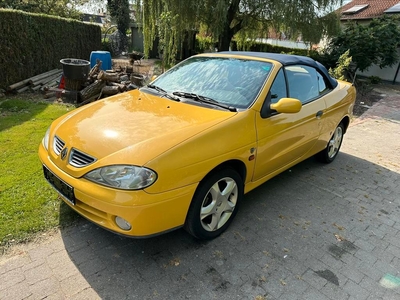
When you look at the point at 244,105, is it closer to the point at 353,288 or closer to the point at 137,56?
the point at 353,288

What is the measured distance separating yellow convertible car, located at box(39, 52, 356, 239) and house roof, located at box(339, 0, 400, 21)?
60.2ft

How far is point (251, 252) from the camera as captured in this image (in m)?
2.67

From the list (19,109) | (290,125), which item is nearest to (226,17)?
(19,109)

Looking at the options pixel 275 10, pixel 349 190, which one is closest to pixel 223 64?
pixel 349 190

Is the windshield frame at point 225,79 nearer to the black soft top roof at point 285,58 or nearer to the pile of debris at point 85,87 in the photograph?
the black soft top roof at point 285,58

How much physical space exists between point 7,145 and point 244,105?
12.2 ft

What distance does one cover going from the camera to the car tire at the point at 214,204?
245 cm

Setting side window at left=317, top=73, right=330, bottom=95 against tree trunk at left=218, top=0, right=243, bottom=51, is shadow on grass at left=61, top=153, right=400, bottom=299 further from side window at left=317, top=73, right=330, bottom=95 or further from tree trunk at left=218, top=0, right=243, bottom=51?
tree trunk at left=218, top=0, right=243, bottom=51

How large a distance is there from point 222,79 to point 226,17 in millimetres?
9448

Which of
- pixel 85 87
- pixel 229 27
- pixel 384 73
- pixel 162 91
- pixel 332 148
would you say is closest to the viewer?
pixel 162 91

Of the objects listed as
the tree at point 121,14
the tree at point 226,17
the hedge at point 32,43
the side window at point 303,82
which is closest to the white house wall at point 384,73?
the tree at point 226,17

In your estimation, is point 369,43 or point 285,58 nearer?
point 285,58

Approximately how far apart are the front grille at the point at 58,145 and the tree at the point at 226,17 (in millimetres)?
9623

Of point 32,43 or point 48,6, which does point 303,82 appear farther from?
point 48,6
